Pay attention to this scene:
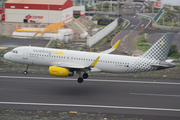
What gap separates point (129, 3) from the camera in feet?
594

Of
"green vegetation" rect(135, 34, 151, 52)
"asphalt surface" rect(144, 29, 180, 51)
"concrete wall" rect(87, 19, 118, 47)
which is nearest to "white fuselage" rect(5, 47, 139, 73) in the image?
"concrete wall" rect(87, 19, 118, 47)

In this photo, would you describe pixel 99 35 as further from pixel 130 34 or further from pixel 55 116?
pixel 55 116

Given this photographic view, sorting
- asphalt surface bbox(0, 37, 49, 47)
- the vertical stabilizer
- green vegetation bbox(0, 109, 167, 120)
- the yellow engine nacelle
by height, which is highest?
the vertical stabilizer

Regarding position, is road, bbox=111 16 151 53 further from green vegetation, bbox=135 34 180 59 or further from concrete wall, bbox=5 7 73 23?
concrete wall, bbox=5 7 73 23

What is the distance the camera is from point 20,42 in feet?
222

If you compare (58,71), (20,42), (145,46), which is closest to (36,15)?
(20,42)

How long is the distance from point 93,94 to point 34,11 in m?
58.9

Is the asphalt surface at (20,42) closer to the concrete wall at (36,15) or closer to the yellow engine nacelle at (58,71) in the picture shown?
the concrete wall at (36,15)

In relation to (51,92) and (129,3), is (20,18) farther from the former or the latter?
(129,3)

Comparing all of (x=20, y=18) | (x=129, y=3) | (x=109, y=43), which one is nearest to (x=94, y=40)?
(x=109, y=43)

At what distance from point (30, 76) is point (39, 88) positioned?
657 centimetres

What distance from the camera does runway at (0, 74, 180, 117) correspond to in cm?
3196

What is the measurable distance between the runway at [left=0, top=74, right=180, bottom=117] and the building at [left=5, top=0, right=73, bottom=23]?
154 feet

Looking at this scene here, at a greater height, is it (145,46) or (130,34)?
(130,34)
